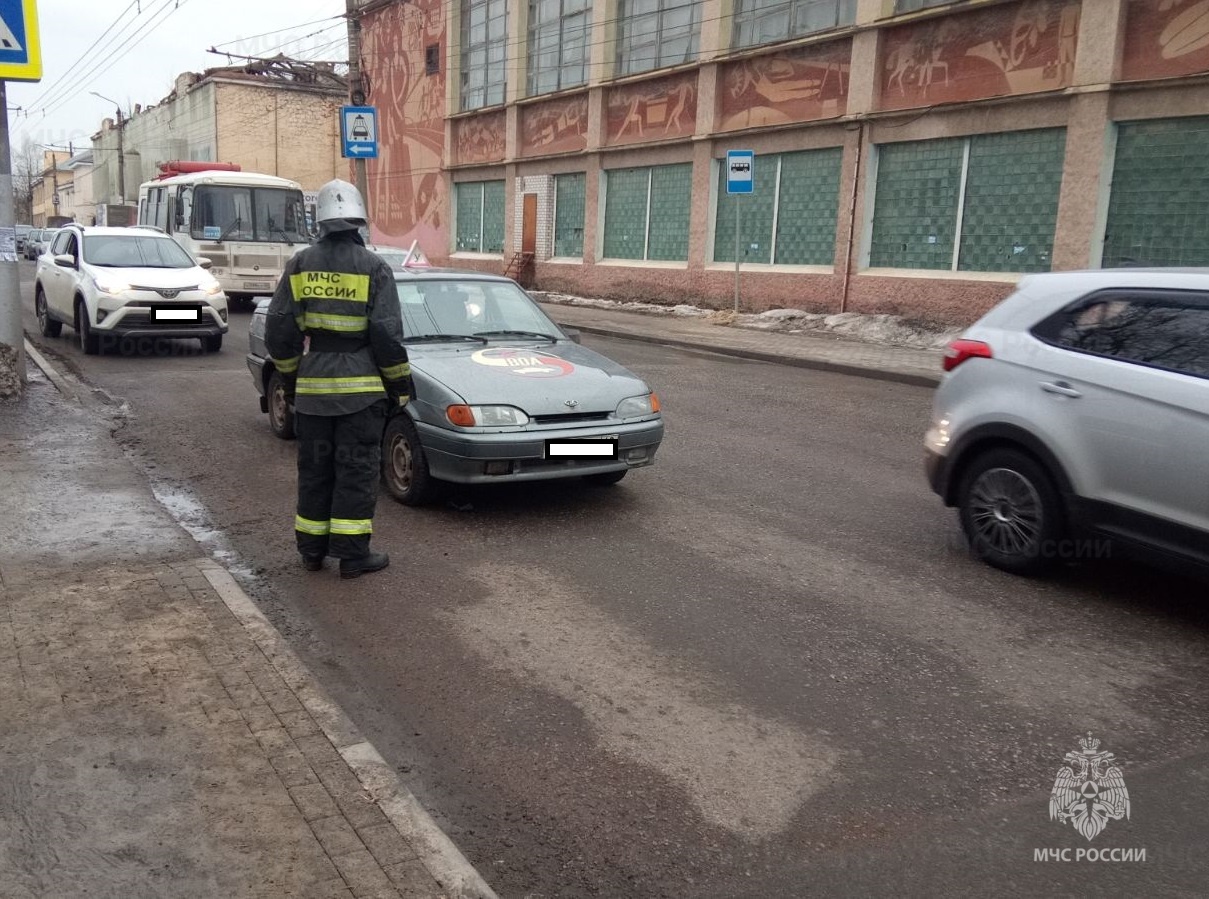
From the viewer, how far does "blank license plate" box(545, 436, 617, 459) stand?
655 centimetres

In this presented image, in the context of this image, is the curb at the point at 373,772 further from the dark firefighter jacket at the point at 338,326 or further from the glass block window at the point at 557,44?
the glass block window at the point at 557,44

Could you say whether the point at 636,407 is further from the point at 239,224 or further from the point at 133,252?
the point at 239,224

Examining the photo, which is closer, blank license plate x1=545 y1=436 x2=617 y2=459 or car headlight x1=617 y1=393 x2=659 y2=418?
blank license plate x1=545 y1=436 x2=617 y2=459

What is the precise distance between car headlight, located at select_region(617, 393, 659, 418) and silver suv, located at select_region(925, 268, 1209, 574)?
5.97 feet

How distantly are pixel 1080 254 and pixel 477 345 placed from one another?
1239 cm

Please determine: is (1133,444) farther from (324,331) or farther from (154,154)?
(154,154)

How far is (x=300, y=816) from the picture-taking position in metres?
3.22

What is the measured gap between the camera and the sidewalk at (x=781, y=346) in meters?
15.1

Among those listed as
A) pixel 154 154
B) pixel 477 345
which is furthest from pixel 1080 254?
pixel 154 154

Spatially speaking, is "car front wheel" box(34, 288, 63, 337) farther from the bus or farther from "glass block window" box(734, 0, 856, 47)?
"glass block window" box(734, 0, 856, 47)

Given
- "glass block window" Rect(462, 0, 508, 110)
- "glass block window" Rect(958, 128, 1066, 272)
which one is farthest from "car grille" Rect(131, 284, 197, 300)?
"glass block window" Rect(462, 0, 508, 110)

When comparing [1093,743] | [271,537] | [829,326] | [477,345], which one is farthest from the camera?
[829,326]

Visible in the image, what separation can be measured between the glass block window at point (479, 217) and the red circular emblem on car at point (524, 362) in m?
26.2

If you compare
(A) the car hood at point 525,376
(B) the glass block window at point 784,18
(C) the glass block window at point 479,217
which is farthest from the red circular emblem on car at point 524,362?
(C) the glass block window at point 479,217
